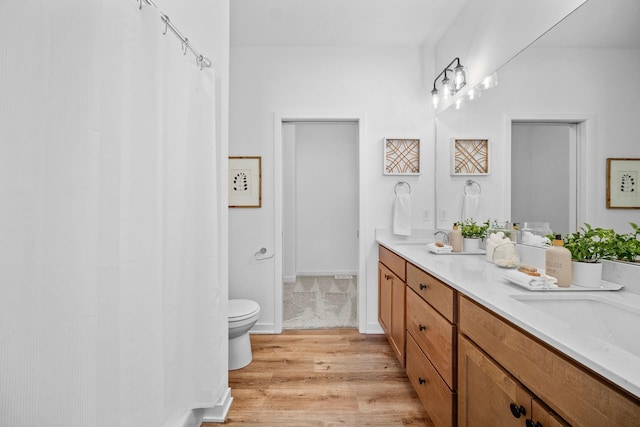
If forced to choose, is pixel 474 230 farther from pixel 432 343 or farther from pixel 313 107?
pixel 313 107

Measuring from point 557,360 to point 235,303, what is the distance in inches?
79.9

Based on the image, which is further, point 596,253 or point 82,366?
point 596,253

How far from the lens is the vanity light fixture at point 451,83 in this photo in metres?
2.13

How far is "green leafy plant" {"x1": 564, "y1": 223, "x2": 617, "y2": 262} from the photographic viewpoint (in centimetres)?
A: 114

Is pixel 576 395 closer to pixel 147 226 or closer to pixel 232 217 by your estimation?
pixel 147 226

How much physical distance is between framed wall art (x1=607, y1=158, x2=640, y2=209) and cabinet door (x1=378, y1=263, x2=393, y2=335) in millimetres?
1348

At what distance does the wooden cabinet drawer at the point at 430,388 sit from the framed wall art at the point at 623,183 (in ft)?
3.22

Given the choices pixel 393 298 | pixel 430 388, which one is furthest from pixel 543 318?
pixel 393 298

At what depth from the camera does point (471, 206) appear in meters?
2.23

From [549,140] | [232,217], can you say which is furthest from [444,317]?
[232,217]

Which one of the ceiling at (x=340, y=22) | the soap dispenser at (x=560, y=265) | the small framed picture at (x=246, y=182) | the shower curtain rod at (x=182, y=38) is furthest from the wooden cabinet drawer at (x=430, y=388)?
the ceiling at (x=340, y=22)

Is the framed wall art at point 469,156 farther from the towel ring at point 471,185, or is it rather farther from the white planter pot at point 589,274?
the white planter pot at point 589,274

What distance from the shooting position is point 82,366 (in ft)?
2.40

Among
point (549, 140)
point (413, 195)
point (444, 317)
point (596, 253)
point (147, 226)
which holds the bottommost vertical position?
point (444, 317)
